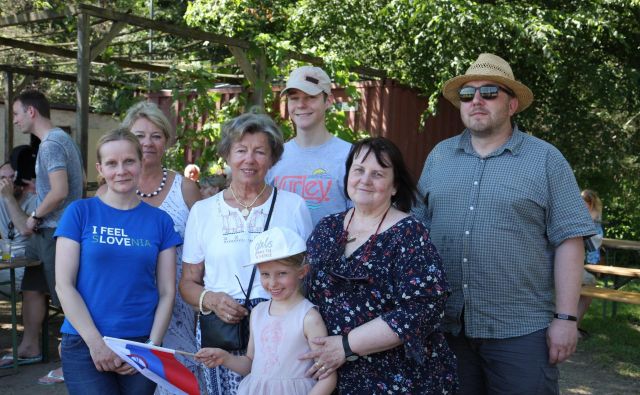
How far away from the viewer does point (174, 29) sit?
7.11 m

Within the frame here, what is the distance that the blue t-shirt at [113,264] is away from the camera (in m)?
2.89

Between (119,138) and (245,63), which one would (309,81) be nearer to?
(119,138)

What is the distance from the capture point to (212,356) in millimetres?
2750

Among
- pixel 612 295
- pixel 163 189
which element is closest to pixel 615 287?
pixel 612 295

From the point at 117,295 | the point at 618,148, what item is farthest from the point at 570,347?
the point at 618,148

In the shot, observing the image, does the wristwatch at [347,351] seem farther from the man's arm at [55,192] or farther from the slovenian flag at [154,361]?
the man's arm at [55,192]

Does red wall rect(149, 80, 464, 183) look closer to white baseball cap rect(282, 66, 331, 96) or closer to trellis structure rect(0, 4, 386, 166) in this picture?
trellis structure rect(0, 4, 386, 166)

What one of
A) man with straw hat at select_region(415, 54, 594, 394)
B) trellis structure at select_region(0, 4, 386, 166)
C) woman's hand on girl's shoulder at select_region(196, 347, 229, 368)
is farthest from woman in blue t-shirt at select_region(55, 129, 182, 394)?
trellis structure at select_region(0, 4, 386, 166)

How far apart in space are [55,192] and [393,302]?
11.9 ft

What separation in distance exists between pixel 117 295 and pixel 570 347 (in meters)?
1.83

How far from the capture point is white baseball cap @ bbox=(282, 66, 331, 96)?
3555mm

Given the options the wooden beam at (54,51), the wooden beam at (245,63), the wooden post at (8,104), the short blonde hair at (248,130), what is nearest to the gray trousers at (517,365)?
the short blonde hair at (248,130)

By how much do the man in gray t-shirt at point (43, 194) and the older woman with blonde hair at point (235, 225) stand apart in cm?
272

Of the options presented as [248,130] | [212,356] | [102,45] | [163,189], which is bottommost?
[212,356]
